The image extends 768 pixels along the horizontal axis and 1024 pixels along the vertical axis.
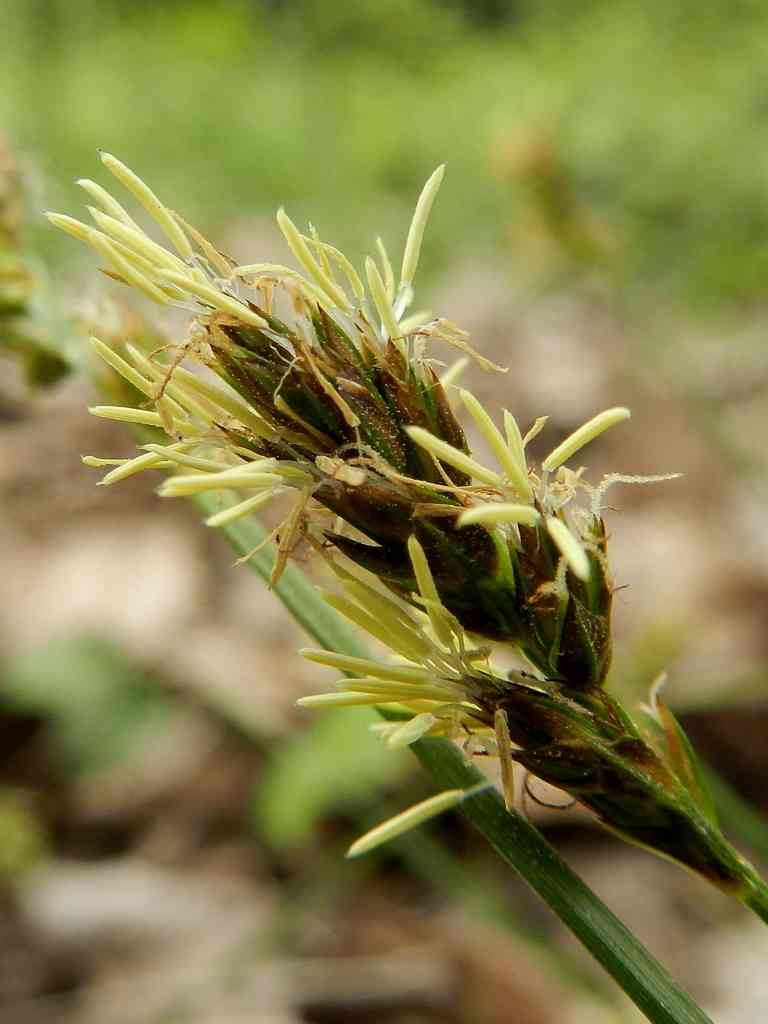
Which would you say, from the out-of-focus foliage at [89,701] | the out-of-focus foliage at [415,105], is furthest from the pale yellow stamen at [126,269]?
the out-of-focus foliage at [415,105]

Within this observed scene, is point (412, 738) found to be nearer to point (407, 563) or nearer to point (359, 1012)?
point (407, 563)

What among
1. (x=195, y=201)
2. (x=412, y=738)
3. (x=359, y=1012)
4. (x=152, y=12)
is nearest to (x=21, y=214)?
(x=412, y=738)

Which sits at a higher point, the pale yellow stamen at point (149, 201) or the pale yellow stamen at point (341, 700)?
the pale yellow stamen at point (149, 201)

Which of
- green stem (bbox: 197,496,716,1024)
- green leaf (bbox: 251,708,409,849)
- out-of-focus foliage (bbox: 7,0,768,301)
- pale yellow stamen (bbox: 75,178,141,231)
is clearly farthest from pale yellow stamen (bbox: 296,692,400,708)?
out-of-focus foliage (bbox: 7,0,768,301)

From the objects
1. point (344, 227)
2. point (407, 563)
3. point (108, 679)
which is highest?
point (407, 563)

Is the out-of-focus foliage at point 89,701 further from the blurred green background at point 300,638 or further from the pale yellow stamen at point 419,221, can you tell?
the pale yellow stamen at point 419,221

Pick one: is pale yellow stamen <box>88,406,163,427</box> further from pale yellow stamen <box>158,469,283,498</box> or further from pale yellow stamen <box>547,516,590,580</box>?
pale yellow stamen <box>547,516,590,580</box>
